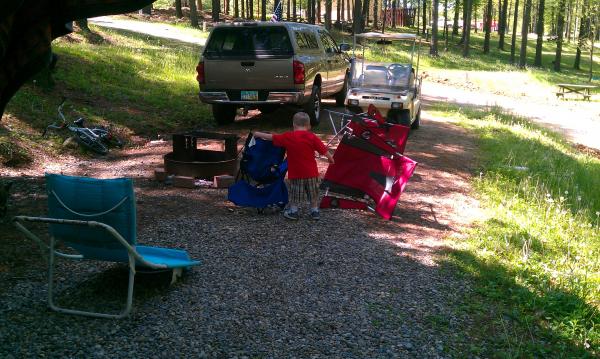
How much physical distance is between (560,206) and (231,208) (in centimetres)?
461

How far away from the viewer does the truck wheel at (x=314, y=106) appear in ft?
44.9

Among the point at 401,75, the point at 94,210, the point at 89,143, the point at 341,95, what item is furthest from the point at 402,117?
the point at 94,210

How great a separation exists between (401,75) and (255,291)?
9.04m

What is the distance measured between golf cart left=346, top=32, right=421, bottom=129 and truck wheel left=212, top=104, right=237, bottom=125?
2.70 meters

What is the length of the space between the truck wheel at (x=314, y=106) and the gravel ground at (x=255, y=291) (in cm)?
553

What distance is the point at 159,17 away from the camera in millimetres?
49219

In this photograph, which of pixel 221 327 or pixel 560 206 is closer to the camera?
pixel 221 327

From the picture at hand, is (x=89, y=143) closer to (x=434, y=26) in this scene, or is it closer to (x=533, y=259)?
(x=533, y=259)

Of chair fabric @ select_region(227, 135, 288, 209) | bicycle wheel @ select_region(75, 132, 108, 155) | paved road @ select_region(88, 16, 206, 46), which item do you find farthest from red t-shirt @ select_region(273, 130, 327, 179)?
paved road @ select_region(88, 16, 206, 46)

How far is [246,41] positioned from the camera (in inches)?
505

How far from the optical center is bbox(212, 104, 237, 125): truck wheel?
13.8 meters

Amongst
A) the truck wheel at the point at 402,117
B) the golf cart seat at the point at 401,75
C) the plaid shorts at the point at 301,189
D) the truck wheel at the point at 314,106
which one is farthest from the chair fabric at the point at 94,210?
the golf cart seat at the point at 401,75

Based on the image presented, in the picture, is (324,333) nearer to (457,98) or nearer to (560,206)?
(560,206)

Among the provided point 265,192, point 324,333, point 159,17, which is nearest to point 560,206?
point 265,192
